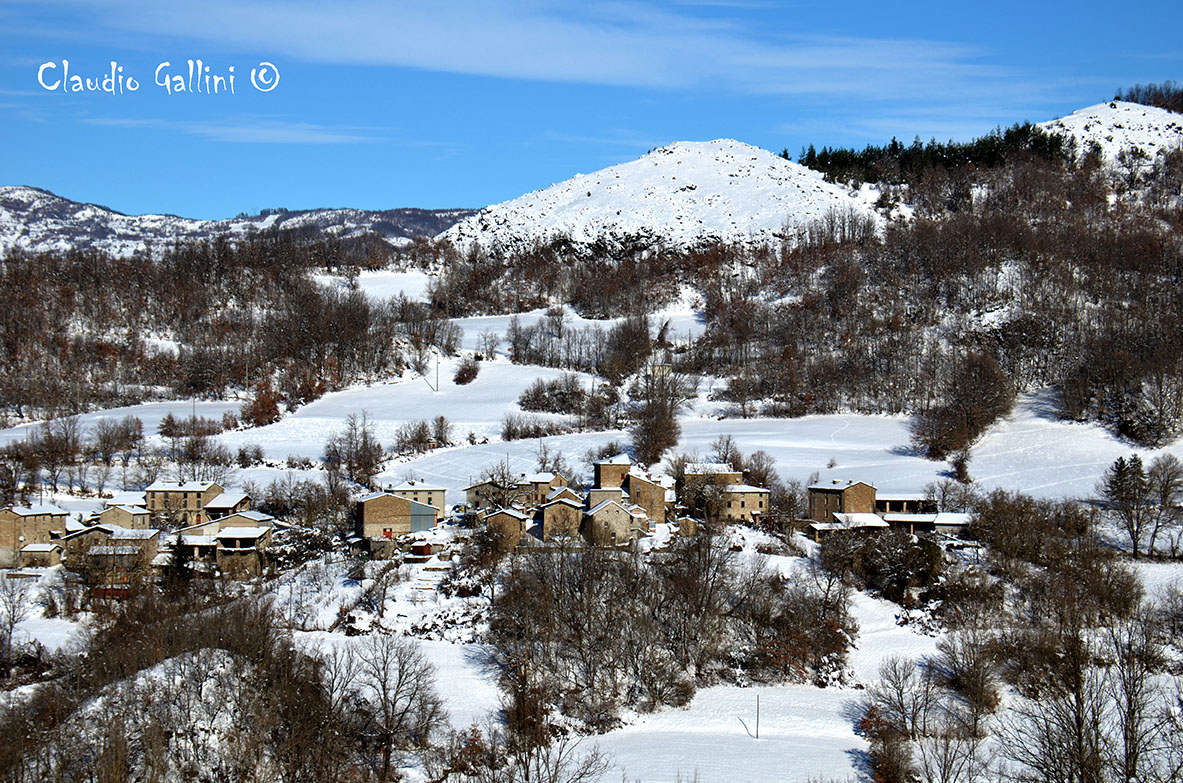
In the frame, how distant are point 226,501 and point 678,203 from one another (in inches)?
2672

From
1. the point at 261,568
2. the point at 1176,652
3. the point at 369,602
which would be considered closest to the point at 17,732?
the point at 369,602

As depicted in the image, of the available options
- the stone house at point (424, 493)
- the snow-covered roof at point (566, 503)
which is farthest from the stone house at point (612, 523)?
the stone house at point (424, 493)

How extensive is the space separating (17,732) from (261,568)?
15.4 metres

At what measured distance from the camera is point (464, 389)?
6400 centimetres

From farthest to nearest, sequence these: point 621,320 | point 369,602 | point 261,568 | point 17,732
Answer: point 621,320 < point 261,568 < point 369,602 < point 17,732

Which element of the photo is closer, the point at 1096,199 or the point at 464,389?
the point at 464,389

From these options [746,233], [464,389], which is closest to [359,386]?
[464,389]

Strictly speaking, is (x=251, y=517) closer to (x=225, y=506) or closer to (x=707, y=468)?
(x=225, y=506)

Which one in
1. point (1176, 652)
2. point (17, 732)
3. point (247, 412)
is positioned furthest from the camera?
point (247, 412)

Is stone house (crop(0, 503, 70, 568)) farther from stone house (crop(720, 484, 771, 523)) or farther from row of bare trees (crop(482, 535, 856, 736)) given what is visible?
stone house (crop(720, 484, 771, 523))

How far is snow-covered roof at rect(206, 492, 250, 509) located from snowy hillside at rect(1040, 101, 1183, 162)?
3525 inches

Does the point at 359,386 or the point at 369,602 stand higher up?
the point at 359,386

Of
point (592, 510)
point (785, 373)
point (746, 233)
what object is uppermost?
point (746, 233)

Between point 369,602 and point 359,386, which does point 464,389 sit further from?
point 369,602
